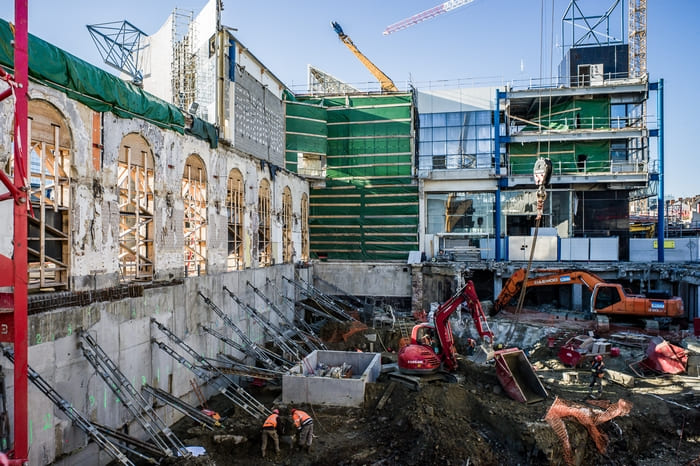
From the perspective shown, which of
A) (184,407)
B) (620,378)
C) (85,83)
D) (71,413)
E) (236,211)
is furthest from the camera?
(236,211)

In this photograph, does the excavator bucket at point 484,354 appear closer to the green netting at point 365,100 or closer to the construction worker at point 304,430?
the construction worker at point 304,430

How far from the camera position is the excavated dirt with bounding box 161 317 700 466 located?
33.2 ft

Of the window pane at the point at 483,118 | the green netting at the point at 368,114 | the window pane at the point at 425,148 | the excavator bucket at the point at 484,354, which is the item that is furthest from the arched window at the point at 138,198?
the window pane at the point at 483,118

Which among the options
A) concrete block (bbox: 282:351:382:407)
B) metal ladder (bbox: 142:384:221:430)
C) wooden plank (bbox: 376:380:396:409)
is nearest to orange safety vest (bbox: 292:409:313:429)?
metal ladder (bbox: 142:384:221:430)

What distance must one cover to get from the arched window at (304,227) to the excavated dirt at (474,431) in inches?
560

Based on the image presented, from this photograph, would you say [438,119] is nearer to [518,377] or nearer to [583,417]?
[518,377]

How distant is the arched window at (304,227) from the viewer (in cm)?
2716

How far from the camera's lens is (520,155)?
29984mm

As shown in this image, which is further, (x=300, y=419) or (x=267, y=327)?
(x=267, y=327)

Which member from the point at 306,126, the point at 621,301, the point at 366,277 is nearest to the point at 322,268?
the point at 366,277

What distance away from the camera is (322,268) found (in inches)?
1050

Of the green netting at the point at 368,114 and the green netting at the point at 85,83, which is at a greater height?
the green netting at the point at 368,114

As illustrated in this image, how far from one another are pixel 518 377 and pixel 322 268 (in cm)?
1479

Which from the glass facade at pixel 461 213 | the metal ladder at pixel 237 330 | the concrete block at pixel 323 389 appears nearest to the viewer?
the concrete block at pixel 323 389
